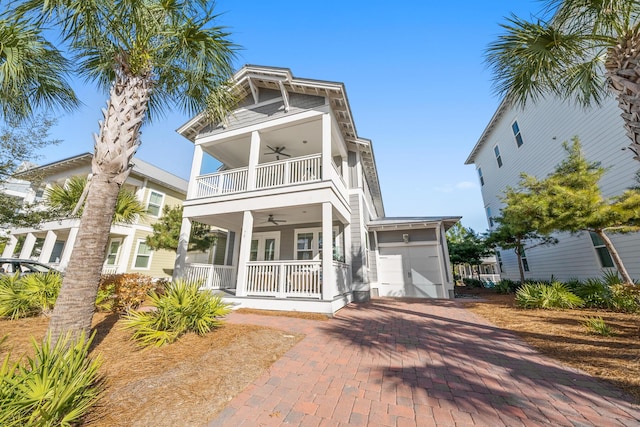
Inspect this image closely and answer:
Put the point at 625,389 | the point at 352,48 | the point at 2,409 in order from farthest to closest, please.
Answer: the point at 352,48 < the point at 625,389 < the point at 2,409

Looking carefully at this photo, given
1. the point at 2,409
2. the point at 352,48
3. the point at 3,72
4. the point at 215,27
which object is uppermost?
the point at 352,48

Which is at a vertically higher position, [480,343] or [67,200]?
[67,200]

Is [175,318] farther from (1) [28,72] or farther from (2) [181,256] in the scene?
(1) [28,72]

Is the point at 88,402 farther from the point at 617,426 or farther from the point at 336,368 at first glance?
the point at 617,426

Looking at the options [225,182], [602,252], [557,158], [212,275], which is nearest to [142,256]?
[212,275]

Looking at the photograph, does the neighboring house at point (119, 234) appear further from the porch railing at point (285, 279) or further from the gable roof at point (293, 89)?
the porch railing at point (285, 279)

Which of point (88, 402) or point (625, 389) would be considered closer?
point (88, 402)

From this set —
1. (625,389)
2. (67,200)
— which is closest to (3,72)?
(67,200)

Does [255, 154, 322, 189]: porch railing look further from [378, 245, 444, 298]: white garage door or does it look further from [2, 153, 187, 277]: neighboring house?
[2, 153, 187, 277]: neighboring house

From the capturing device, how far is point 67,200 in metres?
8.23

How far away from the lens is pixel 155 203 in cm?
1587

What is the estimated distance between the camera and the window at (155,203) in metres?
15.6

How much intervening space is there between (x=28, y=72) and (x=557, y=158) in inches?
722

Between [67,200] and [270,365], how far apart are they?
384 inches
